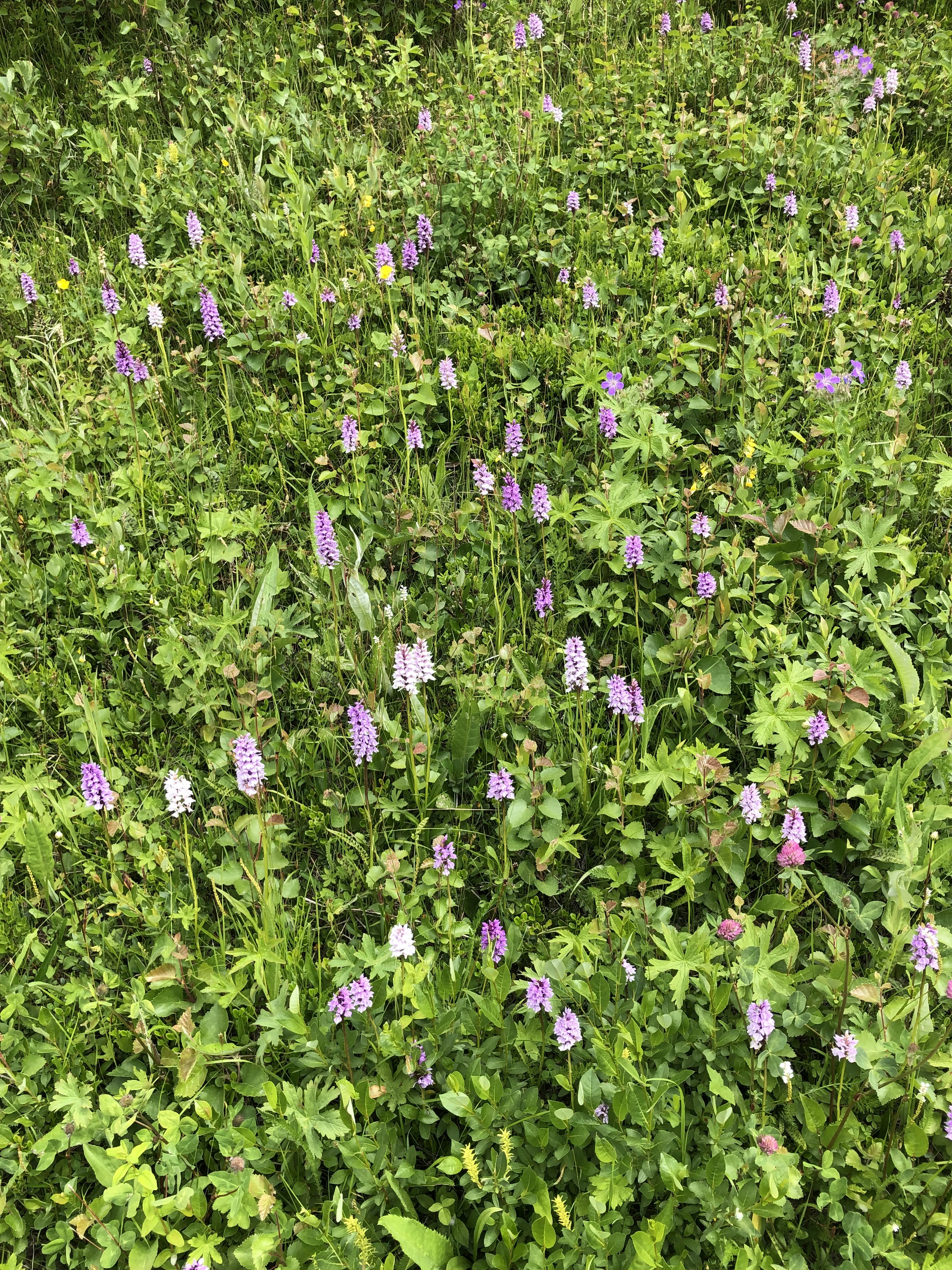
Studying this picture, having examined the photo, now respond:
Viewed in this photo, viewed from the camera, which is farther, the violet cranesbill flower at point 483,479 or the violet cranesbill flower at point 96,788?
the violet cranesbill flower at point 483,479

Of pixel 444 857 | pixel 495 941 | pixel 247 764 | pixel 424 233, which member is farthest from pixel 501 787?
pixel 424 233

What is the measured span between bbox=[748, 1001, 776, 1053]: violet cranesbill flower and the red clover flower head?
198 centimetres

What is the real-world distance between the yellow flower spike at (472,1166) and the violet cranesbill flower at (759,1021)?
646mm

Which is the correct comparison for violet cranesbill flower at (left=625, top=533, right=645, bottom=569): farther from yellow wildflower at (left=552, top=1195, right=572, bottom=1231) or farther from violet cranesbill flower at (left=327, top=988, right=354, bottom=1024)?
yellow wildflower at (left=552, top=1195, right=572, bottom=1231)

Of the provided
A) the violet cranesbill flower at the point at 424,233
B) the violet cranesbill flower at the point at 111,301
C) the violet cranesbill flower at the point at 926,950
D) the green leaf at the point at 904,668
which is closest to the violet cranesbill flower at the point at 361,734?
the violet cranesbill flower at the point at 926,950

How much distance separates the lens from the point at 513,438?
3.34 meters

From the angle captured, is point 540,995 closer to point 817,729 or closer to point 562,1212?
point 562,1212

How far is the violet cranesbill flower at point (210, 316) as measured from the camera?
3.75 metres

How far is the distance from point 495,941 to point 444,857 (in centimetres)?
26

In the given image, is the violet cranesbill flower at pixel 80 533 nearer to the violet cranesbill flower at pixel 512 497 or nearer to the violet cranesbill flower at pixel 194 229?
the violet cranesbill flower at pixel 512 497

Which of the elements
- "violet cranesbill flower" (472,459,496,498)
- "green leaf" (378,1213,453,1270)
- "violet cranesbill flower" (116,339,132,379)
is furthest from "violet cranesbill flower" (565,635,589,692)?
"violet cranesbill flower" (116,339,132,379)

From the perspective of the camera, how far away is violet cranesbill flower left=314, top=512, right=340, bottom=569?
3.03 m

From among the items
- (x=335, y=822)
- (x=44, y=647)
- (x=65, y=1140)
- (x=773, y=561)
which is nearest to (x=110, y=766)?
(x=44, y=647)

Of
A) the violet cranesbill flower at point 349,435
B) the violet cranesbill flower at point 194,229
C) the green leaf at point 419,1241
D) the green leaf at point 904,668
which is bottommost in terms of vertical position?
the green leaf at point 419,1241
